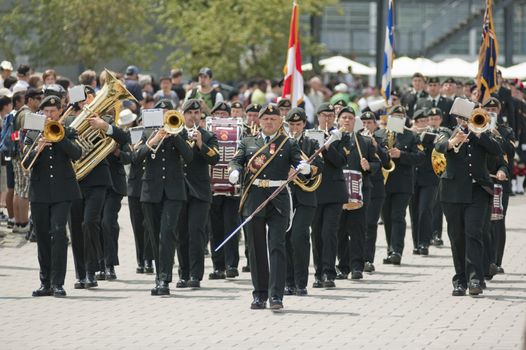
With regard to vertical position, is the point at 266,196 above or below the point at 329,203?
above

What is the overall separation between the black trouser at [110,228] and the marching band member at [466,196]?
404cm

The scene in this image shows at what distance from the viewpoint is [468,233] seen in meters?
16.3

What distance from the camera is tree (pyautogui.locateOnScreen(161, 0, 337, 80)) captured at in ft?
121

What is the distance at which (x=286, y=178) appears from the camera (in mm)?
15539

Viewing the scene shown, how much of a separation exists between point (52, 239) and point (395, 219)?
217 inches

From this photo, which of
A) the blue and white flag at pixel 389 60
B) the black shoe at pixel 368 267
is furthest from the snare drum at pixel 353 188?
the blue and white flag at pixel 389 60

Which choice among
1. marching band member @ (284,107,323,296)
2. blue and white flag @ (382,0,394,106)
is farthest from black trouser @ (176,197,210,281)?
blue and white flag @ (382,0,394,106)

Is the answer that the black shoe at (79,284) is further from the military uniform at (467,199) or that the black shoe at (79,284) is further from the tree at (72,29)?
the tree at (72,29)

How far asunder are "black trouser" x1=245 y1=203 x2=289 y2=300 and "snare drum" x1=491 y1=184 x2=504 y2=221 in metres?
3.11

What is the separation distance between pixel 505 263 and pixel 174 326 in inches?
270

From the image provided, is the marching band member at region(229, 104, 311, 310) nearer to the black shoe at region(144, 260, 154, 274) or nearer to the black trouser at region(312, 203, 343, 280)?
the black trouser at region(312, 203, 343, 280)

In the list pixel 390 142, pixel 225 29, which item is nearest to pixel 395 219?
pixel 390 142

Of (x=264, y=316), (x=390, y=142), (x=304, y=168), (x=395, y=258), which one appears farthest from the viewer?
(x=390, y=142)

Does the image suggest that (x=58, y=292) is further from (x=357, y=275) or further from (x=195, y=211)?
(x=357, y=275)
